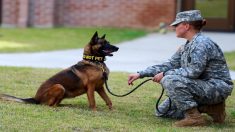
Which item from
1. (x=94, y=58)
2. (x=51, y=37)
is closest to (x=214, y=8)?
(x=51, y=37)

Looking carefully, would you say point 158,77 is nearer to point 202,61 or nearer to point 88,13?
point 202,61

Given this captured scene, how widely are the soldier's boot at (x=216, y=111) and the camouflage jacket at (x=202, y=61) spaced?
39 cm

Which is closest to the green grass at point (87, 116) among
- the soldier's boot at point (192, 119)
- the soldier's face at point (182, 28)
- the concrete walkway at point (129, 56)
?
the soldier's boot at point (192, 119)

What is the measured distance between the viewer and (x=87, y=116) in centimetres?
763

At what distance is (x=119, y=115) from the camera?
7.95 meters

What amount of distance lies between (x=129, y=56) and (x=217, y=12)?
766 cm

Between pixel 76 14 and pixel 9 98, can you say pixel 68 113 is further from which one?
pixel 76 14

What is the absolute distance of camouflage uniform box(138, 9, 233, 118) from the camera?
23.4 ft

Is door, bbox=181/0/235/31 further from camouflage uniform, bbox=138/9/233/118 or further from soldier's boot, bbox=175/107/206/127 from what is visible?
soldier's boot, bbox=175/107/206/127

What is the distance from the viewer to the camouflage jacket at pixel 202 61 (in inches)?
280

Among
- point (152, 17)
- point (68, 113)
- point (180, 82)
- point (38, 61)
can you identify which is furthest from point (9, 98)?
point (152, 17)

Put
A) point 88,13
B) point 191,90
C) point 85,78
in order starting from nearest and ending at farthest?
point 191,90, point 85,78, point 88,13

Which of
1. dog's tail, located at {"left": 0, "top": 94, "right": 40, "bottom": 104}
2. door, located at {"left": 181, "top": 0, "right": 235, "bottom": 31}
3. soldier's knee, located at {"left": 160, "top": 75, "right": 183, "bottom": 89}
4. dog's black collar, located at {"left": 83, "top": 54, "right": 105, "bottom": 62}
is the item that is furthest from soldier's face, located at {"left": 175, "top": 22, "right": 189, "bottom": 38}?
door, located at {"left": 181, "top": 0, "right": 235, "bottom": 31}

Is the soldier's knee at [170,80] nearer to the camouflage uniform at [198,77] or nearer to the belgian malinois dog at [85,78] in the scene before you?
the camouflage uniform at [198,77]
